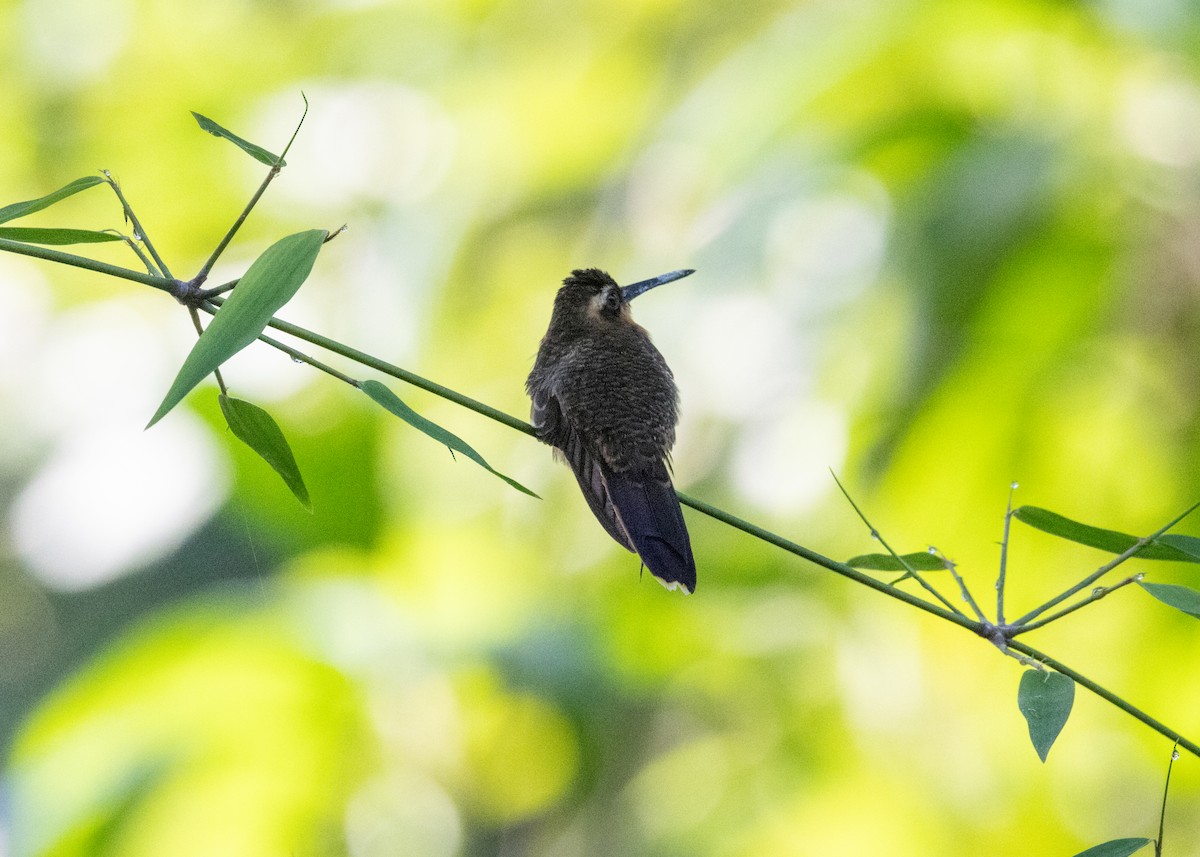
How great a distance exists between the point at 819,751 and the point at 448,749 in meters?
1.13

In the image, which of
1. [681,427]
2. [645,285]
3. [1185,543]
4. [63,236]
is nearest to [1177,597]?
[1185,543]

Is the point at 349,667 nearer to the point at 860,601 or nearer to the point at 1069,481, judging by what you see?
the point at 860,601

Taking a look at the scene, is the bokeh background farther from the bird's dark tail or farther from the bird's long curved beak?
the bird's dark tail

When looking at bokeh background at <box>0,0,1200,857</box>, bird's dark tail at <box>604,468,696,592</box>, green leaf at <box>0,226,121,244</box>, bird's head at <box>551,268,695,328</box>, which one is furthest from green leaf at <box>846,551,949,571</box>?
bokeh background at <box>0,0,1200,857</box>

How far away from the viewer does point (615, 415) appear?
1.14 m

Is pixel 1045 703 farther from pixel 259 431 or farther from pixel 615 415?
pixel 615 415

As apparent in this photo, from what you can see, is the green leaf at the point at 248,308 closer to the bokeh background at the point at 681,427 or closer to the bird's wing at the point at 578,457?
the bird's wing at the point at 578,457

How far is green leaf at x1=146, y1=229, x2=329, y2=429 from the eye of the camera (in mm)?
524

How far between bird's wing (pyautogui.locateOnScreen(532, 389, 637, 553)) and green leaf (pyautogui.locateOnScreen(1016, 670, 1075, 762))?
15.2 inches

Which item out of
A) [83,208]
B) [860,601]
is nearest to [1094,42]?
[860,601]

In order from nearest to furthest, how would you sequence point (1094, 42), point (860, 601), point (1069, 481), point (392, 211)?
1. point (1069, 481)
2. point (1094, 42)
3. point (860, 601)
4. point (392, 211)

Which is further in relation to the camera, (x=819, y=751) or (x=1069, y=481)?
(x=819, y=751)

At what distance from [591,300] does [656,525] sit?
49 centimetres

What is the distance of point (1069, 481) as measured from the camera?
268 cm
